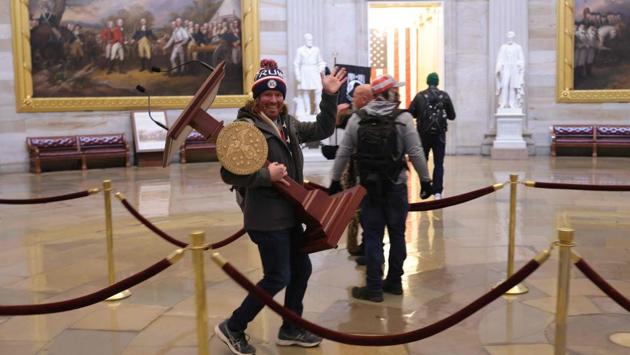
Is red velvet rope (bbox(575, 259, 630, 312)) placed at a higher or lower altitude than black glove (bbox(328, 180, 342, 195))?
lower

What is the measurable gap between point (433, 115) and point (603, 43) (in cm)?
1101

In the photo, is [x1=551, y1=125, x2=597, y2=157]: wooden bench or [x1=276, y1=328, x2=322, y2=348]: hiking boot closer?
[x1=276, y1=328, x2=322, y2=348]: hiking boot

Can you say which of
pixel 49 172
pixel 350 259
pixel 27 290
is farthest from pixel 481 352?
pixel 49 172

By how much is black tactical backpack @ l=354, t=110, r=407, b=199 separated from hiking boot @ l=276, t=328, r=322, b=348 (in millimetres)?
1294

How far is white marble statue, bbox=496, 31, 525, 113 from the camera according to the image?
55.6 ft

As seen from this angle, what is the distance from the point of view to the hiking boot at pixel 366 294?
5.18 metres

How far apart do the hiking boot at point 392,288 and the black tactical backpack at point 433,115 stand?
14.2ft

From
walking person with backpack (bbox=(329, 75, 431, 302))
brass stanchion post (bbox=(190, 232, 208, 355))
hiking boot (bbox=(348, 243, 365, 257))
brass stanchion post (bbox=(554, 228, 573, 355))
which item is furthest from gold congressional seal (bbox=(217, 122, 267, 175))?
hiking boot (bbox=(348, 243, 365, 257))

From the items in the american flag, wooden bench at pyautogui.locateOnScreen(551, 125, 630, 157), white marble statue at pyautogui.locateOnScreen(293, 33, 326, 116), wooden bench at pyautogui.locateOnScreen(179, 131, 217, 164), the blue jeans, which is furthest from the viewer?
the american flag

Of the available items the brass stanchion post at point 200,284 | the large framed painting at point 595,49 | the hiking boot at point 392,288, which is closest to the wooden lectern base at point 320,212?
the brass stanchion post at point 200,284

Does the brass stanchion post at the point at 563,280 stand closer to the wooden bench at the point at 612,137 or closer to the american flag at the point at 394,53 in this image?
the wooden bench at the point at 612,137

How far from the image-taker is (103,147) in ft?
54.9

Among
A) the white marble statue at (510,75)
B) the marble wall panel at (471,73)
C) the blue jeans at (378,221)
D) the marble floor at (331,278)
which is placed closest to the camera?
the marble floor at (331,278)

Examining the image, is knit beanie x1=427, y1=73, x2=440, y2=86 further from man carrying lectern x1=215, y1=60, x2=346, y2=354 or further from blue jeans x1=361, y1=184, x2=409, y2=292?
man carrying lectern x1=215, y1=60, x2=346, y2=354
